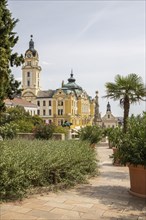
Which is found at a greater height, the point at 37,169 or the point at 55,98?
the point at 55,98

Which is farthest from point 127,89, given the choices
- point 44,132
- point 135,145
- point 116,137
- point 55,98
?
point 55,98

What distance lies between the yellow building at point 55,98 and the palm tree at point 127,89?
59.5 metres

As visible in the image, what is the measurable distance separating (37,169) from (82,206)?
1.42 meters

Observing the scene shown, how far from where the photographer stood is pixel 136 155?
576 cm

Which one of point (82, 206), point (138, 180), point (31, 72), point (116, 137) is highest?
point (31, 72)

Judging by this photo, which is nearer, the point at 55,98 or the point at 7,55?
the point at 7,55

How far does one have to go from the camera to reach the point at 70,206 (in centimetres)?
505

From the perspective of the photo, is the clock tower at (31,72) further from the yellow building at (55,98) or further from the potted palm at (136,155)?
the potted palm at (136,155)

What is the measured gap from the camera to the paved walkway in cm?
449

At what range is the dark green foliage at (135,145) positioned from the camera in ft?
19.0

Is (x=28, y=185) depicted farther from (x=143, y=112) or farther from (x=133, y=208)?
(x=143, y=112)

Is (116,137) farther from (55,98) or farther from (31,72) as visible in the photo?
(31,72)

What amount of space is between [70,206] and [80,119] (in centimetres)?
7405

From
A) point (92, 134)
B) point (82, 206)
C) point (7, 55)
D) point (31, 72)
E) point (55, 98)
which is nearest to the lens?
point (82, 206)
